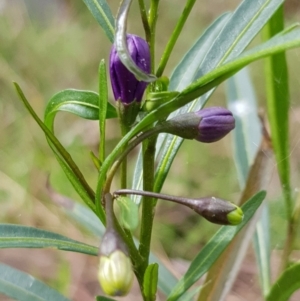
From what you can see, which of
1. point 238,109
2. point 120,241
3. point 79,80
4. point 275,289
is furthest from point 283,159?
point 79,80

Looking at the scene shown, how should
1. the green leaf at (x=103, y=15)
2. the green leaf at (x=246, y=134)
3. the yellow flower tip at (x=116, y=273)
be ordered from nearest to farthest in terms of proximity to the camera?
the yellow flower tip at (x=116, y=273) → the green leaf at (x=103, y=15) → the green leaf at (x=246, y=134)

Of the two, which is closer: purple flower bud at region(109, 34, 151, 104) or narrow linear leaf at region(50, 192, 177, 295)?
purple flower bud at region(109, 34, 151, 104)

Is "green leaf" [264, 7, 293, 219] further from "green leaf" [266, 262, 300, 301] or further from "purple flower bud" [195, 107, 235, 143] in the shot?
"purple flower bud" [195, 107, 235, 143]

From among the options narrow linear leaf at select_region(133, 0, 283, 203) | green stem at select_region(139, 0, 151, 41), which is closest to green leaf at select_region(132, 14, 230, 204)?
narrow linear leaf at select_region(133, 0, 283, 203)

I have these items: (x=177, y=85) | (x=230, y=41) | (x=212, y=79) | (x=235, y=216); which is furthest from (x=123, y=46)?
(x=177, y=85)

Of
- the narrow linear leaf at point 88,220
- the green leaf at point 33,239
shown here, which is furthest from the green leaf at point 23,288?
the narrow linear leaf at point 88,220

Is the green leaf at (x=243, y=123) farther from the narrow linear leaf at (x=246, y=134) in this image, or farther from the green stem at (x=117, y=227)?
the green stem at (x=117, y=227)

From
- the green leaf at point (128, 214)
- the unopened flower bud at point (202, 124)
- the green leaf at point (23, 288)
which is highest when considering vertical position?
the unopened flower bud at point (202, 124)
